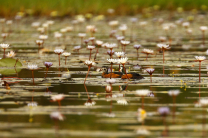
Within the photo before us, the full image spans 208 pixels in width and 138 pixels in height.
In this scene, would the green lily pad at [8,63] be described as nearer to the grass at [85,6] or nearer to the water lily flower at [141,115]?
the water lily flower at [141,115]

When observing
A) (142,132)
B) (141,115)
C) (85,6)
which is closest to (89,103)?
(141,115)

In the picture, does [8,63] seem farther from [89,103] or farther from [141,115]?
[141,115]

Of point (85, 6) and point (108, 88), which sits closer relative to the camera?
point (108, 88)

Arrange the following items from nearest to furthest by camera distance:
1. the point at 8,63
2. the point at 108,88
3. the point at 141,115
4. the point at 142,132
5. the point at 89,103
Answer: the point at 142,132, the point at 141,115, the point at 89,103, the point at 108,88, the point at 8,63

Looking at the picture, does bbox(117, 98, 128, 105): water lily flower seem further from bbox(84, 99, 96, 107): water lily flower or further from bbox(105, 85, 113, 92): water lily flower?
bbox(105, 85, 113, 92): water lily flower

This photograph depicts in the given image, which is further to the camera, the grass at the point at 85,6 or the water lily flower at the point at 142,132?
the grass at the point at 85,6

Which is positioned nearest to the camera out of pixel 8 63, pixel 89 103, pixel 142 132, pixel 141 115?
pixel 142 132

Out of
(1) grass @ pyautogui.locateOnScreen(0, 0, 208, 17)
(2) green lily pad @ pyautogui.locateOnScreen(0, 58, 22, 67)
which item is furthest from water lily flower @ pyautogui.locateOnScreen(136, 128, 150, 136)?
(1) grass @ pyautogui.locateOnScreen(0, 0, 208, 17)

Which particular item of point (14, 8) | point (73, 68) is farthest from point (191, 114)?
point (14, 8)

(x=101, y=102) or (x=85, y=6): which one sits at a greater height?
(x=85, y=6)

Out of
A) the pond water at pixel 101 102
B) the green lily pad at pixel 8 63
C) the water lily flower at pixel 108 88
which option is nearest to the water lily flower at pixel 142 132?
the pond water at pixel 101 102
